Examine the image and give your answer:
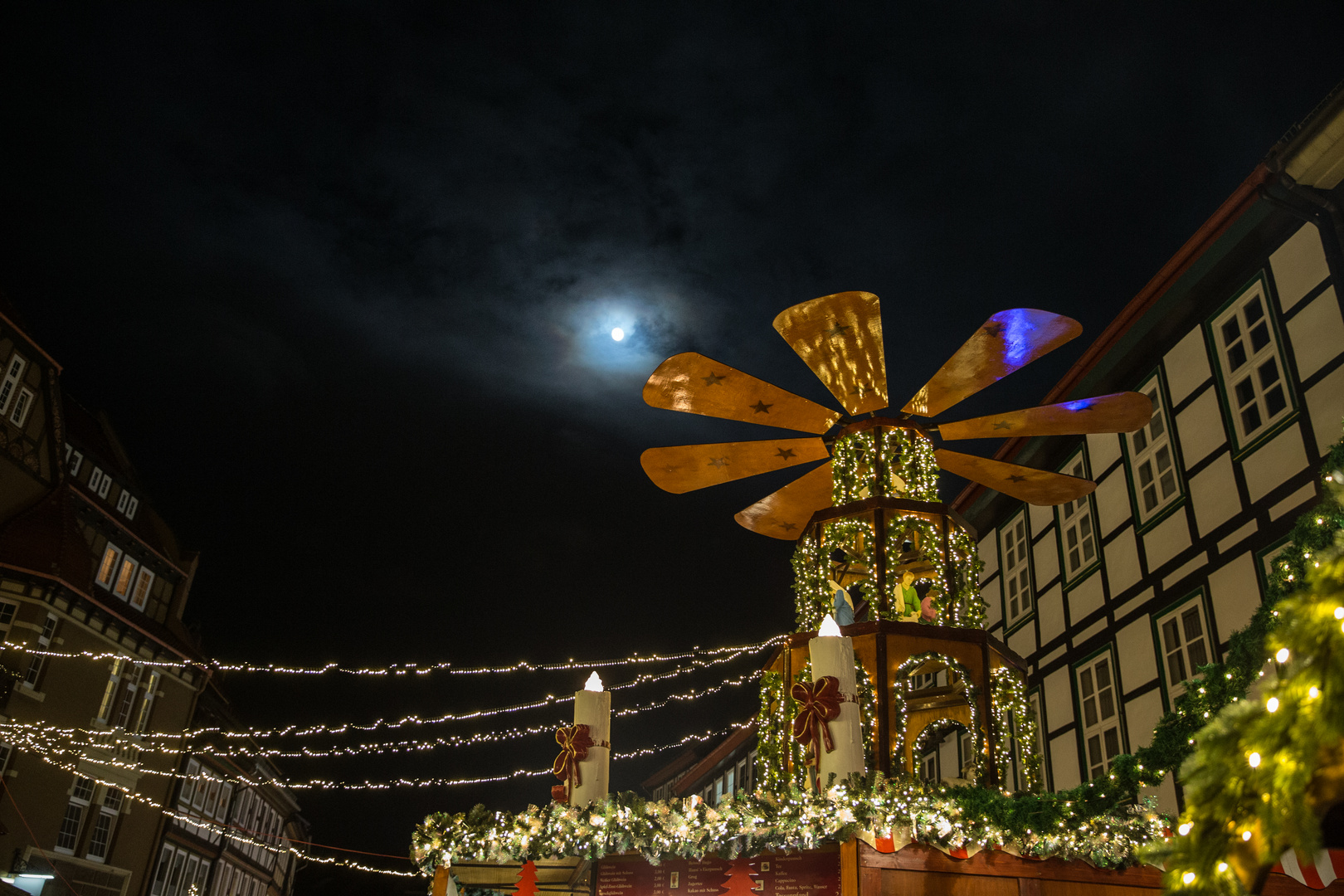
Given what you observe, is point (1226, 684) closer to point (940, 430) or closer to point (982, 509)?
point (940, 430)

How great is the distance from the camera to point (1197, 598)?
1083 cm

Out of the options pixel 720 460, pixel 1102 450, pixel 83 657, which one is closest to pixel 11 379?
pixel 83 657

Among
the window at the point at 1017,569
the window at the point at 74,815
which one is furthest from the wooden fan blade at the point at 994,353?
the window at the point at 74,815

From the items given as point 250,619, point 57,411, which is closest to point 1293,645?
point 57,411

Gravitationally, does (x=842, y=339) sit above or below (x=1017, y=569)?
below

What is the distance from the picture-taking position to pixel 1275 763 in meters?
1.95

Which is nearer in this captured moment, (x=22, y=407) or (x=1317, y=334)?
(x=1317, y=334)

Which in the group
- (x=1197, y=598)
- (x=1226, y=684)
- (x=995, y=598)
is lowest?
(x=1226, y=684)

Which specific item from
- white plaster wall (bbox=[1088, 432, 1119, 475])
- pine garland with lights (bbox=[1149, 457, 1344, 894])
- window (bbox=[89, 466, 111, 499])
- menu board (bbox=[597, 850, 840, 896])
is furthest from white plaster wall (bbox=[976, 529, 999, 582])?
window (bbox=[89, 466, 111, 499])

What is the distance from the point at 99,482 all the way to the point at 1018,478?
22.7 metres

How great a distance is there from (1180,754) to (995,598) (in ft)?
35.1

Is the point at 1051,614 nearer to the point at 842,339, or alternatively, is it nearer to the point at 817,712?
the point at 842,339

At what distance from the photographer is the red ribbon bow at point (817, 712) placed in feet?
18.4

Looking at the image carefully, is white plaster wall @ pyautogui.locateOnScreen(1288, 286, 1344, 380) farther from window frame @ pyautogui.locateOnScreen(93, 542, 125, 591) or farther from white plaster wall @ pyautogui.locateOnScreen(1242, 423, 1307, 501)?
window frame @ pyautogui.locateOnScreen(93, 542, 125, 591)
